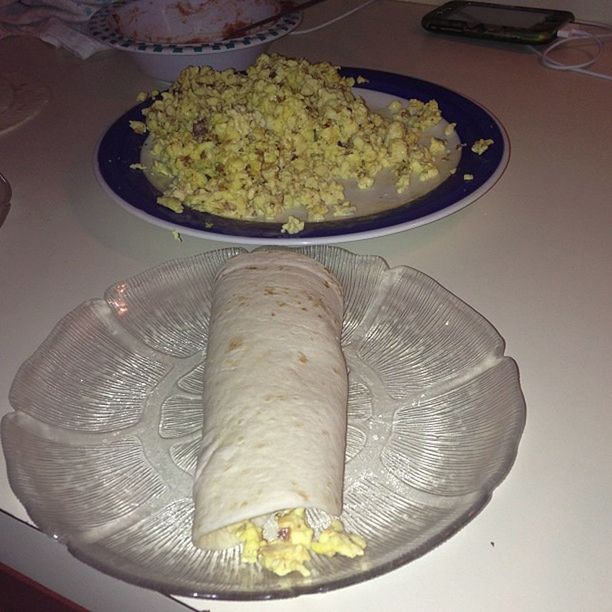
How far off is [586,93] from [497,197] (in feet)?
1.29

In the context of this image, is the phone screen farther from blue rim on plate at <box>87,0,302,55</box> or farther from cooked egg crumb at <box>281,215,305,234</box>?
cooked egg crumb at <box>281,215,305,234</box>

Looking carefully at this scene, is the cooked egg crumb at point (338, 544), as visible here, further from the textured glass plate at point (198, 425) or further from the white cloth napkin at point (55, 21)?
the white cloth napkin at point (55, 21)

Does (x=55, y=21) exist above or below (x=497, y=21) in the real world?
below

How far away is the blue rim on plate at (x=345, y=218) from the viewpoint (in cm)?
87

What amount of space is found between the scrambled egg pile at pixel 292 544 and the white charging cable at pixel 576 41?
1101 millimetres

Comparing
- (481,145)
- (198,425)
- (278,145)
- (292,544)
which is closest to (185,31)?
(278,145)

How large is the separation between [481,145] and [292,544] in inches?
26.1

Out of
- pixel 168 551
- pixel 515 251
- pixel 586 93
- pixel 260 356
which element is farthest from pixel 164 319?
pixel 586 93

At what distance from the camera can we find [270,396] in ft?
2.05

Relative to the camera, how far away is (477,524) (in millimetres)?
599

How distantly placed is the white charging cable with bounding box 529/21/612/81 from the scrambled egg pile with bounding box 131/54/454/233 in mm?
407

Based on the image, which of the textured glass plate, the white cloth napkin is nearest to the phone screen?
the white cloth napkin

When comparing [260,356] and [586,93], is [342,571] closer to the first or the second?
[260,356]

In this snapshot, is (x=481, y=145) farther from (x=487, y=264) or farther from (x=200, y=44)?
(x=200, y=44)
